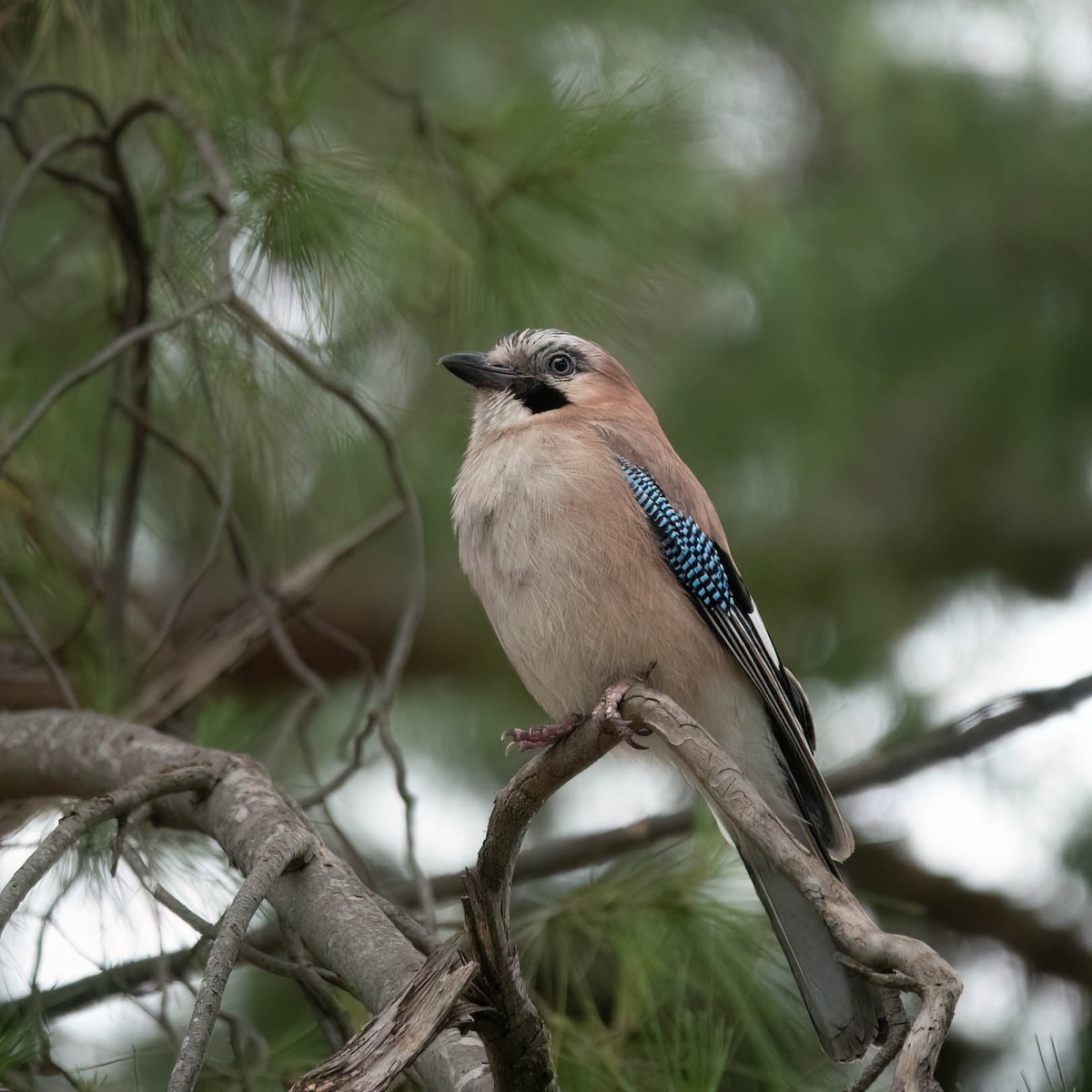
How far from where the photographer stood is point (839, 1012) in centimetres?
269

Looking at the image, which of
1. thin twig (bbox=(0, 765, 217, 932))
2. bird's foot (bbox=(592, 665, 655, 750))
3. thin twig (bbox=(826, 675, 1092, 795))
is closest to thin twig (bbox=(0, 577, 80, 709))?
thin twig (bbox=(0, 765, 217, 932))

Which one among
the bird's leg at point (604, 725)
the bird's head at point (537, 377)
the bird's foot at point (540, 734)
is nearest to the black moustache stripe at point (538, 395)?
the bird's head at point (537, 377)

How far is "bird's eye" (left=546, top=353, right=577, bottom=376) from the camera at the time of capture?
362 centimetres

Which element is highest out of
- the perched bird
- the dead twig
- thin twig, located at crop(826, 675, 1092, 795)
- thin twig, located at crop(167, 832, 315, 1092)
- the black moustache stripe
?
the black moustache stripe

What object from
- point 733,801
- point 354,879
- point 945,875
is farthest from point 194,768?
point 945,875

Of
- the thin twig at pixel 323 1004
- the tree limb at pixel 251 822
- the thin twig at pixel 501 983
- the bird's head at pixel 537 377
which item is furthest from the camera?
the bird's head at pixel 537 377

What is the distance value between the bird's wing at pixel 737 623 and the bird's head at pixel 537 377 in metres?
0.39

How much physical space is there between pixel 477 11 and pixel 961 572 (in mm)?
2732

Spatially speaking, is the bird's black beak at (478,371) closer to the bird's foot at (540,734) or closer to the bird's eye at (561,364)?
the bird's eye at (561,364)

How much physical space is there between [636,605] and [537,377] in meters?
0.82

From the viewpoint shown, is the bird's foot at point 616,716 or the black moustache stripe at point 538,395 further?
the black moustache stripe at point 538,395

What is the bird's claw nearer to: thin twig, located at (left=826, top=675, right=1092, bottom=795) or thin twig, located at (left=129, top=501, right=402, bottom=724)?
thin twig, located at (left=129, top=501, right=402, bottom=724)

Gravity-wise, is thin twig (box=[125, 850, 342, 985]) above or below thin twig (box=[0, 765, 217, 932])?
below

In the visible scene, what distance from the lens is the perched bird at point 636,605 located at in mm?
2945
